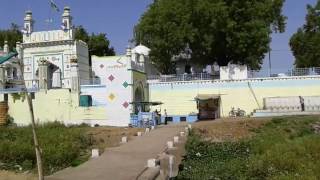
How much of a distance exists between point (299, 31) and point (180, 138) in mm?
29186

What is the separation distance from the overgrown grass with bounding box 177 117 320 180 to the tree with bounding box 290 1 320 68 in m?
18.0

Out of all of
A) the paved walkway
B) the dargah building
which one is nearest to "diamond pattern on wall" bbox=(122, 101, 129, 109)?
the dargah building

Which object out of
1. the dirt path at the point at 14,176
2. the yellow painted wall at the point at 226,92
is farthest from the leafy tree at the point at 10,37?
the dirt path at the point at 14,176

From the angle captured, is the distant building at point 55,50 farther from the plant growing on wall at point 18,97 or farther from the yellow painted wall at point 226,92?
the yellow painted wall at point 226,92

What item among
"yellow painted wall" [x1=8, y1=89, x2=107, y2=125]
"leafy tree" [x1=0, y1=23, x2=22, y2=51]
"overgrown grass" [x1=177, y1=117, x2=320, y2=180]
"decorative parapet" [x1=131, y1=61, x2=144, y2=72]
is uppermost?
"leafy tree" [x1=0, y1=23, x2=22, y2=51]

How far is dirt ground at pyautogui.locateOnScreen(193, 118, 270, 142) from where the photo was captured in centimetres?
2914

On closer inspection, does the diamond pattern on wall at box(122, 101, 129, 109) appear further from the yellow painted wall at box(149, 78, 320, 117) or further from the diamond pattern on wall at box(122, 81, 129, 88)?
the yellow painted wall at box(149, 78, 320, 117)

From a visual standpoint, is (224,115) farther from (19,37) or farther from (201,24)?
(19,37)

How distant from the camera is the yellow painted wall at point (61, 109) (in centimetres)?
3416

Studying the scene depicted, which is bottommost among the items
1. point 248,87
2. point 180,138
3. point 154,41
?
point 180,138

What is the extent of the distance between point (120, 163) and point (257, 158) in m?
5.50

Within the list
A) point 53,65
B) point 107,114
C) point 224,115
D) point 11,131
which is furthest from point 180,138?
point 53,65

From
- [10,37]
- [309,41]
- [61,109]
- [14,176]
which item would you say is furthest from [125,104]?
[10,37]

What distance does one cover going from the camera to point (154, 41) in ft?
140
